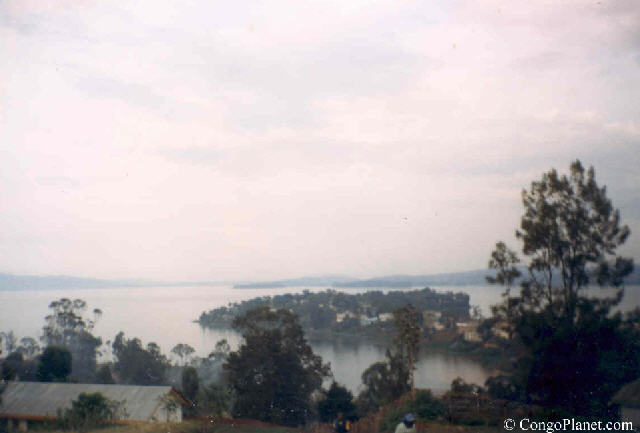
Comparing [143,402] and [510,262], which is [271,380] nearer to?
[143,402]

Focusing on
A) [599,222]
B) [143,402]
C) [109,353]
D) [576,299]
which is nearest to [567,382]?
[576,299]

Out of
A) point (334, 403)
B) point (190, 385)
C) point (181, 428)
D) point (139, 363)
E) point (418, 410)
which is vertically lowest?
point (139, 363)

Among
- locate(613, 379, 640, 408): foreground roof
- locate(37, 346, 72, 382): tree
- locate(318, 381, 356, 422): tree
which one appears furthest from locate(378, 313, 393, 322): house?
locate(613, 379, 640, 408): foreground roof

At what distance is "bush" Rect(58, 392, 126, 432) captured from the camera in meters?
10.8

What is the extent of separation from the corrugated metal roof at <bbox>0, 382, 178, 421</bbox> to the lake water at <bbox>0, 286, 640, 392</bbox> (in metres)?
8.09

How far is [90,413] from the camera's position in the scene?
1117cm

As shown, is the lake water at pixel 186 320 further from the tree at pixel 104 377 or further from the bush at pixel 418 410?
the bush at pixel 418 410

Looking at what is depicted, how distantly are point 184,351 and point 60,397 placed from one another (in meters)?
14.5

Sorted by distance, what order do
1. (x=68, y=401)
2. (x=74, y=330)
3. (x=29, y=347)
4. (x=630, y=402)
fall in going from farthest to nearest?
(x=74, y=330) < (x=29, y=347) < (x=68, y=401) < (x=630, y=402)

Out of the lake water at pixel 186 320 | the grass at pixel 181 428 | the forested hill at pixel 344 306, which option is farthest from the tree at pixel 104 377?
the grass at pixel 181 428

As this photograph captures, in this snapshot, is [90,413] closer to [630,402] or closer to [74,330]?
[630,402]

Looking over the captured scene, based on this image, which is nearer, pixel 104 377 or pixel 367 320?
pixel 104 377

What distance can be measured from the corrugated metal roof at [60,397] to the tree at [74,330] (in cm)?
1465

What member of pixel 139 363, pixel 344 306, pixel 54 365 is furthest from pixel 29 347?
pixel 344 306
